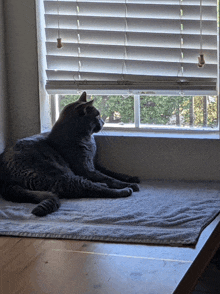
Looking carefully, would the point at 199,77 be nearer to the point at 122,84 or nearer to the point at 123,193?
the point at 122,84

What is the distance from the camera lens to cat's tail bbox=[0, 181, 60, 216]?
222 centimetres

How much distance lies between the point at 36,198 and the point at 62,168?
26 cm

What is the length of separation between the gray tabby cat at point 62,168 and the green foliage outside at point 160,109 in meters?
0.31

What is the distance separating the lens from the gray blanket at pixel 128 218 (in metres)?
1.94

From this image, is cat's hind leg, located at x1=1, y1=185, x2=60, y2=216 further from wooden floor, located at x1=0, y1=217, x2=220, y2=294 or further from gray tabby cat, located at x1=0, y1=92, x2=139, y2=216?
wooden floor, located at x1=0, y1=217, x2=220, y2=294

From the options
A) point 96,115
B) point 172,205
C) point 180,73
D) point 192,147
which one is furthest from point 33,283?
point 180,73

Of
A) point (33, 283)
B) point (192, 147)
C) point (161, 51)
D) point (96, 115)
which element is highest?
point (161, 51)

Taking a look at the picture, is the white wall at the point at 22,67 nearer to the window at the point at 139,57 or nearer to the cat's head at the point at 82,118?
the window at the point at 139,57

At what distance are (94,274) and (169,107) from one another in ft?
5.47

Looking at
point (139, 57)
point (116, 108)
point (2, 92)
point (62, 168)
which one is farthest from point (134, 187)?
point (2, 92)

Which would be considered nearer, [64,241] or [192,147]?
[64,241]

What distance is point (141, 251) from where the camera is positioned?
1.79m

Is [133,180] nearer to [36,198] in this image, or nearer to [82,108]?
[82,108]

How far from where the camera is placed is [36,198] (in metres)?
2.40
